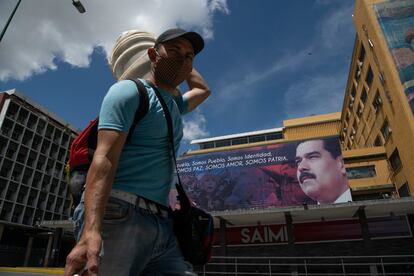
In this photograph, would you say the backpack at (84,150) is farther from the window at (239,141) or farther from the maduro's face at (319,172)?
the window at (239,141)

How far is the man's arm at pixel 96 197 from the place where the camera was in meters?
1.01

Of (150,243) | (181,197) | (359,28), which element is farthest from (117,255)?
(359,28)

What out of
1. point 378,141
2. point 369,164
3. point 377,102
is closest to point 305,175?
point 377,102

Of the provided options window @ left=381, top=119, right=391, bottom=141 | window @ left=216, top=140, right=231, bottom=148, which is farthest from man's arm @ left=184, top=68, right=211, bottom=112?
window @ left=216, top=140, right=231, bottom=148

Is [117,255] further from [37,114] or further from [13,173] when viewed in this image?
[37,114]

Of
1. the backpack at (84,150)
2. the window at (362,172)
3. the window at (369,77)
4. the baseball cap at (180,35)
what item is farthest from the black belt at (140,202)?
the window at (362,172)

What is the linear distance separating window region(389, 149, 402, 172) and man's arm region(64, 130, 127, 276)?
99.0 feet

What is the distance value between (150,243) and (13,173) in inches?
1828

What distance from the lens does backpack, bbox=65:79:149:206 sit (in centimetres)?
133

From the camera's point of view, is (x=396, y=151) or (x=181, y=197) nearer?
(x=181, y=197)

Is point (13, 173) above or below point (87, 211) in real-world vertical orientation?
above

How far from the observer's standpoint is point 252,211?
1762 cm

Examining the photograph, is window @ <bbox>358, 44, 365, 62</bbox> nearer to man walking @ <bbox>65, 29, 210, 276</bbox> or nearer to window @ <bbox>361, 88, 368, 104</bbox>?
window @ <bbox>361, 88, 368, 104</bbox>

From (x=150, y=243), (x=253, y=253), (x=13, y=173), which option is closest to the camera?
(x=150, y=243)
